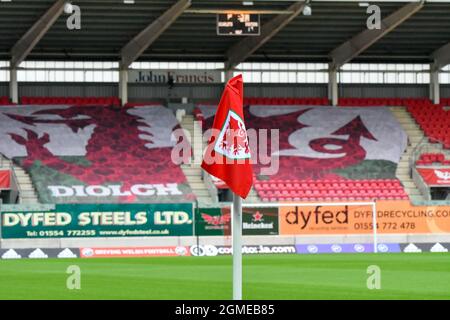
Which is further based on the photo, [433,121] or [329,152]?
[433,121]

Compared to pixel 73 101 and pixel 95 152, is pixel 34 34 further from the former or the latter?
pixel 73 101

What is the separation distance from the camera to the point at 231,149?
12516 mm

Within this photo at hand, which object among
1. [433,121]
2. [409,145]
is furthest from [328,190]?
[433,121]

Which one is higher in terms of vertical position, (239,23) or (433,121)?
(239,23)

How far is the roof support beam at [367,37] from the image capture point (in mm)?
50469

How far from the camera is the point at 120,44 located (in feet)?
187

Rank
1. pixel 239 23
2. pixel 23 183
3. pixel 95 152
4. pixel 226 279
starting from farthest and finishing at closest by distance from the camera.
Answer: pixel 95 152, pixel 23 183, pixel 239 23, pixel 226 279

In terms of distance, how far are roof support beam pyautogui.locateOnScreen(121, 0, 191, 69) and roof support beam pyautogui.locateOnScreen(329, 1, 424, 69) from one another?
32.1ft

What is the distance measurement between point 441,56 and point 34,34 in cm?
2261
